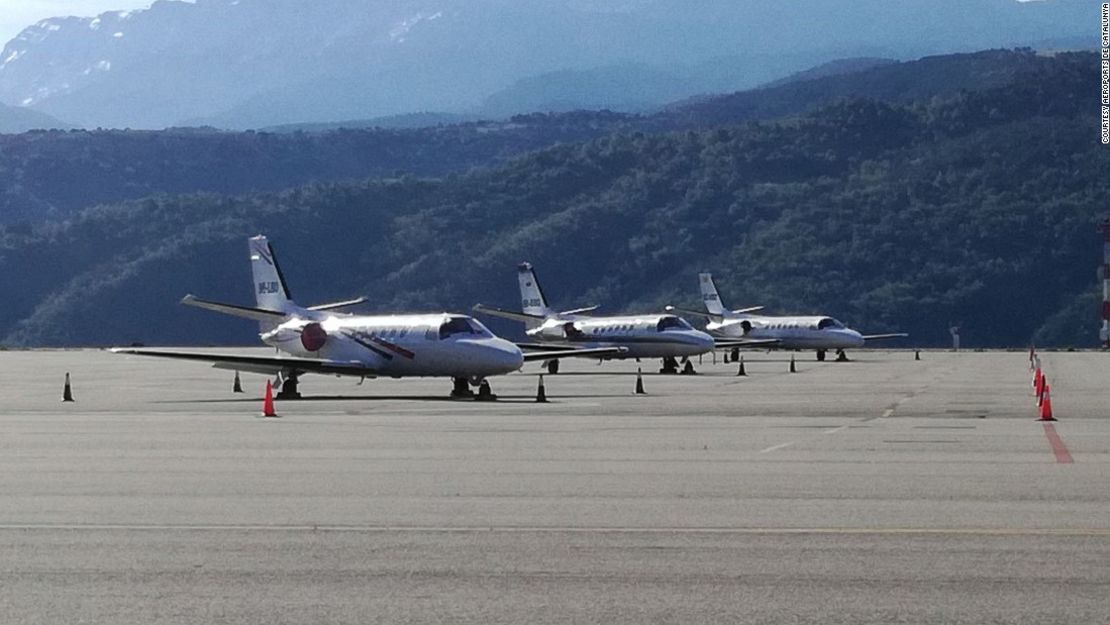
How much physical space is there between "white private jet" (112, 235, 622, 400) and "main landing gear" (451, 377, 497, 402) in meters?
0.02

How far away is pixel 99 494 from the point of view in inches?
685

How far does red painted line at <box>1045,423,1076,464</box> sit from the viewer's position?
70.1 ft

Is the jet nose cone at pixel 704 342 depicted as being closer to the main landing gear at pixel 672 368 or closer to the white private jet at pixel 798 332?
the main landing gear at pixel 672 368

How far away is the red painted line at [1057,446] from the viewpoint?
21.4m

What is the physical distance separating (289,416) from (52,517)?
16.1 metres

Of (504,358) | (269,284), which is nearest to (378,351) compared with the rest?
(504,358)

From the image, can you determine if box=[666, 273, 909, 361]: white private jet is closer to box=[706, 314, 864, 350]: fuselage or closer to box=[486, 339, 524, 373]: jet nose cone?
box=[706, 314, 864, 350]: fuselage

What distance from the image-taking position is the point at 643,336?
2458 inches

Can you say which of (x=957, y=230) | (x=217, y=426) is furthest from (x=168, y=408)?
(x=957, y=230)

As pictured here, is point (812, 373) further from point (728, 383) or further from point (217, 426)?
point (217, 426)

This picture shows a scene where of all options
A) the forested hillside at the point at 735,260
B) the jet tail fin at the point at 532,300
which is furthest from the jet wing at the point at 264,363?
the forested hillside at the point at 735,260

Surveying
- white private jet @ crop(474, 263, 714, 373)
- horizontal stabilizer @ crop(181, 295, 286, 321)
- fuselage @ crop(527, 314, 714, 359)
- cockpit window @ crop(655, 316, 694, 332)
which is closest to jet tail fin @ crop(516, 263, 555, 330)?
white private jet @ crop(474, 263, 714, 373)

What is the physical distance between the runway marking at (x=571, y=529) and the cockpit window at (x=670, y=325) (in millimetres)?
47657

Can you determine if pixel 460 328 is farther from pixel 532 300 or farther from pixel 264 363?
pixel 532 300
